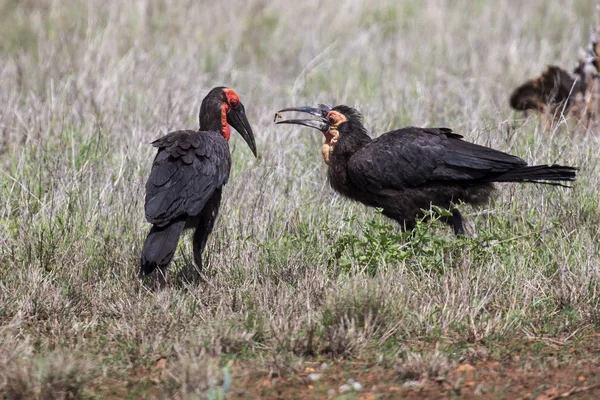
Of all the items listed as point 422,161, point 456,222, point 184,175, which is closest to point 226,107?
point 184,175

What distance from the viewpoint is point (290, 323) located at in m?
4.35

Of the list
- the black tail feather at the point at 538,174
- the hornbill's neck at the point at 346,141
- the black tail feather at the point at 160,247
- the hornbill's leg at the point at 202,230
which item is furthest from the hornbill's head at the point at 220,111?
the black tail feather at the point at 538,174

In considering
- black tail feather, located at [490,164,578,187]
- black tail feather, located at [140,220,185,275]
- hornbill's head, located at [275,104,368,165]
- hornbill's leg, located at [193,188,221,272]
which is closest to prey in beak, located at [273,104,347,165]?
hornbill's head, located at [275,104,368,165]

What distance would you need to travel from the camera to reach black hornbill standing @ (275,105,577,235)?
5.45 m

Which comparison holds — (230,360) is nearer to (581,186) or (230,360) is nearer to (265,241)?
(265,241)

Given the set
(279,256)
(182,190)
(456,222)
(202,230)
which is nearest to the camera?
(182,190)

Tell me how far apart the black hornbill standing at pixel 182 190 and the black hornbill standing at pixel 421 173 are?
35.3 inches

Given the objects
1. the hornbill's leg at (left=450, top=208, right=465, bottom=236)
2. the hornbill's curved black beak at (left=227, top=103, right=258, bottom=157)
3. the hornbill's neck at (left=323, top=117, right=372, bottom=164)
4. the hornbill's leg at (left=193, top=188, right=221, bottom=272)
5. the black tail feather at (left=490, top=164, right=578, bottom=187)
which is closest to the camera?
the black tail feather at (left=490, top=164, right=578, bottom=187)

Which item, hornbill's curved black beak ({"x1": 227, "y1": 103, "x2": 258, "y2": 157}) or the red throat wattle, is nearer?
the red throat wattle

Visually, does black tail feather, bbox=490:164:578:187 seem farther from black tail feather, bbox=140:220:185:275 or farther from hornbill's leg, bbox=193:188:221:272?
black tail feather, bbox=140:220:185:275

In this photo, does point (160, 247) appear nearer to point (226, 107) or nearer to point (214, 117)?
point (214, 117)

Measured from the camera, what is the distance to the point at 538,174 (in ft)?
17.4

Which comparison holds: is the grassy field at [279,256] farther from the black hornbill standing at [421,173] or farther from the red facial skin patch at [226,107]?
the red facial skin patch at [226,107]

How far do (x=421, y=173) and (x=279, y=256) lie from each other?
3.55ft
